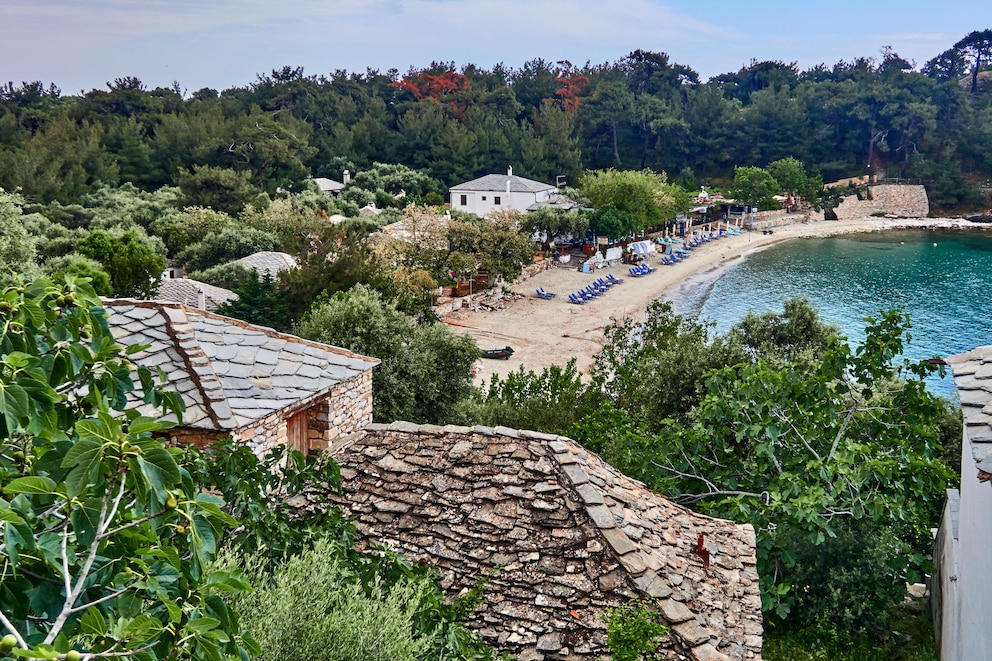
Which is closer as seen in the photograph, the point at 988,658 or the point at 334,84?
the point at 988,658

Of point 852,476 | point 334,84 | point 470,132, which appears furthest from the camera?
point 334,84

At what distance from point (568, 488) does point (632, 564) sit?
1.04 m

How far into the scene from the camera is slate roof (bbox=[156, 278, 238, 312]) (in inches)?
1231

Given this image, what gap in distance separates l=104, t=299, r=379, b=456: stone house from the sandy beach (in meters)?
16.5

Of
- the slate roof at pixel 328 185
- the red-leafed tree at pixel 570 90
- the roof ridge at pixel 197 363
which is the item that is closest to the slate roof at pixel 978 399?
the roof ridge at pixel 197 363

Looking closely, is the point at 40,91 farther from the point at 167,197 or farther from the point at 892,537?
the point at 892,537

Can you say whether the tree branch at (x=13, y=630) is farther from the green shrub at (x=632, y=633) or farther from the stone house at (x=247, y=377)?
the stone house at (x=247, y=377)

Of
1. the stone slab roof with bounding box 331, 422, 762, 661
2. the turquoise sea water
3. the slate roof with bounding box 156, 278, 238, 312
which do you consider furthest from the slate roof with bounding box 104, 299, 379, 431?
the turquoise sea water

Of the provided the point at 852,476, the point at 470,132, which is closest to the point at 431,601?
the point at 852,476

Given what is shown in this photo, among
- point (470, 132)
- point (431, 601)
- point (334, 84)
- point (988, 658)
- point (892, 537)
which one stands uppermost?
point (334, 84)

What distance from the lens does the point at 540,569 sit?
7.55 m

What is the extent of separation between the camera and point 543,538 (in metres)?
7.78

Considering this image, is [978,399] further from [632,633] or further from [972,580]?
[632,633]

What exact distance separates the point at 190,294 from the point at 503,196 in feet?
144
